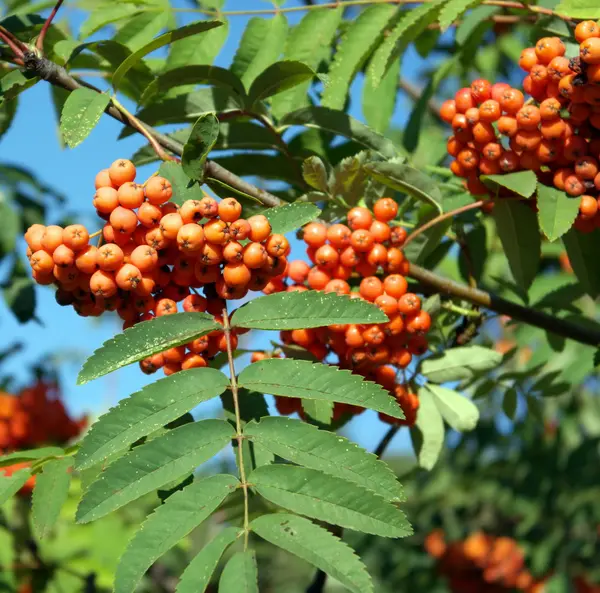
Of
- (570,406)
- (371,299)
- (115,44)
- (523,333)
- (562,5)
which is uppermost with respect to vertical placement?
(115,44)

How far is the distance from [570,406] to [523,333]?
1.96 m

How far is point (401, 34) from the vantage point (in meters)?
2.12

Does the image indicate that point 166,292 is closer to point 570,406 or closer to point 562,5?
point 562,5

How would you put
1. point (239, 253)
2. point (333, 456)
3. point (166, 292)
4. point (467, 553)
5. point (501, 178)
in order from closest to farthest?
point (333, 456)
point (239, 253)
point (166, 292)
point (501, 178)
point (467, 553)

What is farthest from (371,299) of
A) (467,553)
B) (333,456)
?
(467,553)

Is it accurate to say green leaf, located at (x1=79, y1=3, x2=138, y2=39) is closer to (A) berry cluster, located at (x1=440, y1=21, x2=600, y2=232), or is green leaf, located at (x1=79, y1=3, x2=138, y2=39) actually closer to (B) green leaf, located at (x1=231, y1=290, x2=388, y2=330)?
(A) berry cluster, located at (x1=440, y1=21, x2=600, y2=232)

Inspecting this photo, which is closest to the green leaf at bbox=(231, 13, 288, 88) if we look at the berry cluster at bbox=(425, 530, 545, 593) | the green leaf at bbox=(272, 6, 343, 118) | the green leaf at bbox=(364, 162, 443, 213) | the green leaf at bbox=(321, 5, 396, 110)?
the green leaf at bbox=(272, 6, 343, 118)

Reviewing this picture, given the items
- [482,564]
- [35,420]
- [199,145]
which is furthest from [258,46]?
[482,564]

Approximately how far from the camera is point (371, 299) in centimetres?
195

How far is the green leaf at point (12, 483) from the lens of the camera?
165 cm

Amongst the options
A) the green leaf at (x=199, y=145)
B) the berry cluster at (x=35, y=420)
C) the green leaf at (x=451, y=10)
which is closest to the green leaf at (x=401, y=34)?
the green leaf at (x=451, y=10)

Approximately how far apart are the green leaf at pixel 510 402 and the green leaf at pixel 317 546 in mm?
1364

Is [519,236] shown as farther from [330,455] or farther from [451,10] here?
[330,455]

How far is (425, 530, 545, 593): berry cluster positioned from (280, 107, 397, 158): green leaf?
122 inches
